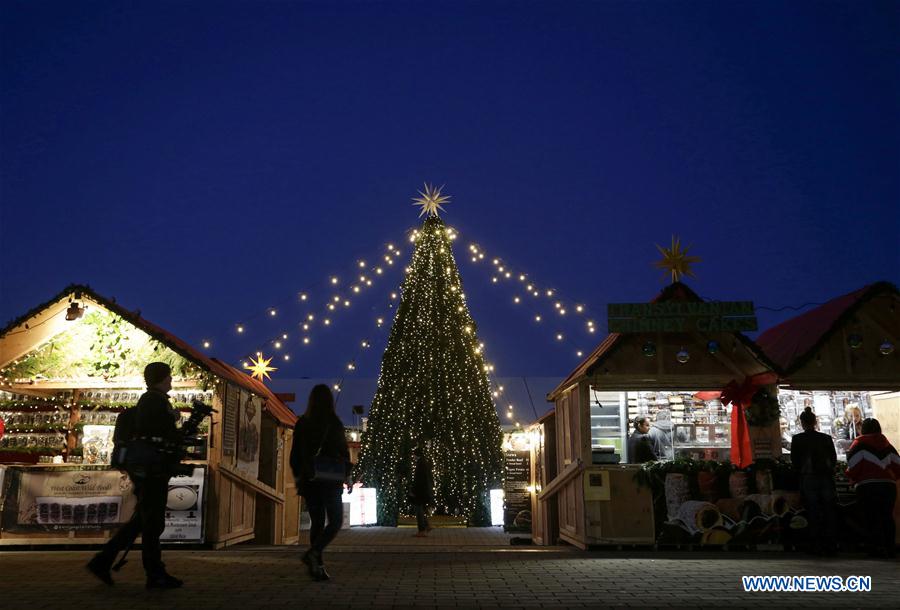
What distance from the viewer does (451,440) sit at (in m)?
17.7

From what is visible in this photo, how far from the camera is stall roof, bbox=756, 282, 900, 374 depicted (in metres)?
10.8

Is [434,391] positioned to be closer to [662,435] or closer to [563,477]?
[662,435]

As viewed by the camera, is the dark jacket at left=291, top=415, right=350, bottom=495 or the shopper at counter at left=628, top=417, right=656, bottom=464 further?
the shopper at counter at left=628, top=417, right=656, bottom=464

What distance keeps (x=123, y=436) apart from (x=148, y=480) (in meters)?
0.43

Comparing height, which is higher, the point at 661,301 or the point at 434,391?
the point at 661,301

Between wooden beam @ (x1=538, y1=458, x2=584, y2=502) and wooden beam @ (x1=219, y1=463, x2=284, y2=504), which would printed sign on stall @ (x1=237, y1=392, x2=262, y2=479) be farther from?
wooden beam @ (x1=538, y1=458, x2=584, y2=502)

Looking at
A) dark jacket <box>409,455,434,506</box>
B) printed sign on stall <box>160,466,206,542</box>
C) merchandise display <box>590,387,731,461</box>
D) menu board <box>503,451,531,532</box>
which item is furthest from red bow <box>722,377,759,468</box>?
printed sign on stall <box>160,466,206,542</box>

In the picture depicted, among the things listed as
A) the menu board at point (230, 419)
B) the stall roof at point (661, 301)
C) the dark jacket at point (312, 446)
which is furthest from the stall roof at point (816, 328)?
the menu board at point (230, 419)

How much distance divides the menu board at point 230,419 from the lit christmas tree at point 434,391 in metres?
6.92

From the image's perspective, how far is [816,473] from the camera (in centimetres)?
905

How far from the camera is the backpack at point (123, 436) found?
19.3ft

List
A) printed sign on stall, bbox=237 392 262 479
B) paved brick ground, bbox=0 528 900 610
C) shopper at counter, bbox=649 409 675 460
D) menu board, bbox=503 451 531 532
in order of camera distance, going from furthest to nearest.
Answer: menu board, bbox=503 451 531 532
shopper at counter, bbox=649 409 675 460
printed sign on stall, bbox=237 392 262 479
paved brick ground, bbox=0 528 900 610

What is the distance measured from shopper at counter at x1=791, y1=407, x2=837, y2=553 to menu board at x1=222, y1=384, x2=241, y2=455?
7.34 m

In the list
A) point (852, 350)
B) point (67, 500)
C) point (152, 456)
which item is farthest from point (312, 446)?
point (852, 350)
